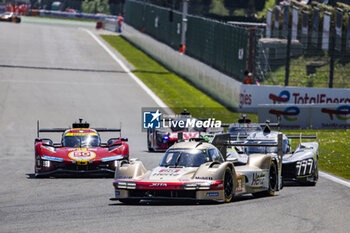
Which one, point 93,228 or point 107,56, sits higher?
point 93,228

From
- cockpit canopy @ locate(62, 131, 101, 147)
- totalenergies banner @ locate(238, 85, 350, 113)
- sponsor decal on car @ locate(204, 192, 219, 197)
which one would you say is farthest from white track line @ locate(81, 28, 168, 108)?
sponsor decal on car @ locate(204, 192, 219, 197)

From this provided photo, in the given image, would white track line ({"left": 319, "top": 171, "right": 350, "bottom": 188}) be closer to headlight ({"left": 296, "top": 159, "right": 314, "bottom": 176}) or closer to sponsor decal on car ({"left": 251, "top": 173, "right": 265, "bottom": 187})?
headlight ({"left": 296, "top": 159, "right": 314, "bottom": 176})

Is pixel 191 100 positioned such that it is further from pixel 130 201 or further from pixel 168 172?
pixel 130 201

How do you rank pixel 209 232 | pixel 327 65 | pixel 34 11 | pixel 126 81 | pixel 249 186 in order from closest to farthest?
1. pixel 209 232
2. pixel 249 186
3. pixel 327 65
4. pixel 126 81
5. pixel 34 11

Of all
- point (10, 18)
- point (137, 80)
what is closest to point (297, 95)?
point (137, 80)

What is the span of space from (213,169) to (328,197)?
264 centimetres

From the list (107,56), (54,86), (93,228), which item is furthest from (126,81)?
(93,228)

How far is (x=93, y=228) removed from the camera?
10.8 metres

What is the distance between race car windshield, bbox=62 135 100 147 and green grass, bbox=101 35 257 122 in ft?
44.3

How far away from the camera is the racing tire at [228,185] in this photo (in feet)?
46.2

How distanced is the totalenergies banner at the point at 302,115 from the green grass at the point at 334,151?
20.0 inches

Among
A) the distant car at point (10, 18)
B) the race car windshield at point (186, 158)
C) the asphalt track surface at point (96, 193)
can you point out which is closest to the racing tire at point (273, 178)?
the asphalt track surface at point (96, 193)

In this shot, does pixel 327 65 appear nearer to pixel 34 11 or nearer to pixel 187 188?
pixel 187 188

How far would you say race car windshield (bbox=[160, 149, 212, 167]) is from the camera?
1482cm
